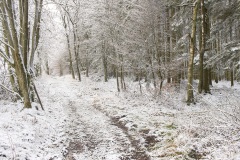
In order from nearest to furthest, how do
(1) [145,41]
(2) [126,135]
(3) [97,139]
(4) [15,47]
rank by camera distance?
(3) [97,139] → (2) [126,135] → (4) [15,47] → (1) [145,41]

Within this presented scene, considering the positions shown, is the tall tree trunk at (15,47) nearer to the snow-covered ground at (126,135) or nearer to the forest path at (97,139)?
the snow-covered ground at (126,135)

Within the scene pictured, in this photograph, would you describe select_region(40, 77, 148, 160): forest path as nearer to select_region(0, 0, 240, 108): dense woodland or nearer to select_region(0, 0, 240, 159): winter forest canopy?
select_region(0, 0, 240, 159): winter forest canopy

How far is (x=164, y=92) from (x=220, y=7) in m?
7.18

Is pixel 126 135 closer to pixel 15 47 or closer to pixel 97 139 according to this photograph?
pixel 97 139

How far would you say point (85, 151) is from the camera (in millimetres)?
6871

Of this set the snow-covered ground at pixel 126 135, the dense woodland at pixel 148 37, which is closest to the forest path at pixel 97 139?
the snow-covered ground at pixel 126 135

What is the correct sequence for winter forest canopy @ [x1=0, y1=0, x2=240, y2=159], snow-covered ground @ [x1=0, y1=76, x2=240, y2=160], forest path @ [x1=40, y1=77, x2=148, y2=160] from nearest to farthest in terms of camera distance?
snow-covered ground @ [x1=0, y1=76, x2=240, y2=160] < forest path @ [x1=40, y1=77, x2=148, y2=160] < winter forest canopy @ [x1=0, y1=0, x2=240, y2=159]

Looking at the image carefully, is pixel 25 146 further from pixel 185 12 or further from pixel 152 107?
pixel 185 12

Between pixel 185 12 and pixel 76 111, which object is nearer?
pixel 76 111

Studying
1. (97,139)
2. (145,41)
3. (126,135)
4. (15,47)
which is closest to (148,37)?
(145,41)

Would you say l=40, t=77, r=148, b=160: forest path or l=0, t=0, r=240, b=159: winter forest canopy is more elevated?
l=0, t=0, r=240, b=159: winter forest canopy

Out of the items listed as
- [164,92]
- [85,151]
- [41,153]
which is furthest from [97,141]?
[164,92]

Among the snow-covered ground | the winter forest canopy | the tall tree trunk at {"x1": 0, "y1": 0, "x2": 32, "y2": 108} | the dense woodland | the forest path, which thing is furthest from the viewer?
the dense woodland

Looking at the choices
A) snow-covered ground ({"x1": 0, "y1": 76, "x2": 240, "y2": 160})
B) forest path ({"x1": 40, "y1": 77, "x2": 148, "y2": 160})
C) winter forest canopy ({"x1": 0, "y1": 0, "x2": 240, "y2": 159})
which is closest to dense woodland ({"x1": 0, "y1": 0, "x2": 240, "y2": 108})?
winter forest canopy ({"x1": 0, "y1": 0, "x2": 240, "y2": 159})
